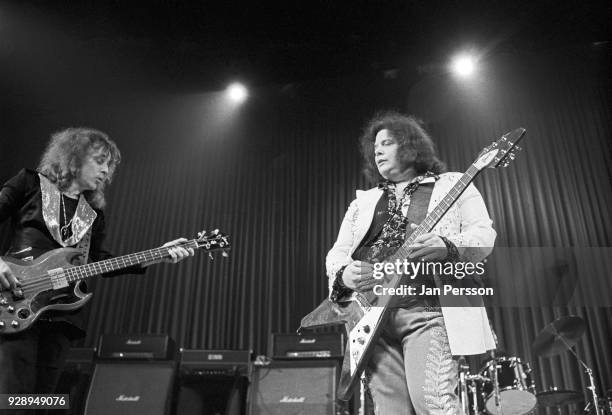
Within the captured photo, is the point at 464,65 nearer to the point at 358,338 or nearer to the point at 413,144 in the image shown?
the point at 413,144

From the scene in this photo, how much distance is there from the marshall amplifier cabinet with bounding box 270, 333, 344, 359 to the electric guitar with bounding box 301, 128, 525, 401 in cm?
195

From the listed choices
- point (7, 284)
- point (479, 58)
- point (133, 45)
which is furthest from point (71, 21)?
point (479, 58)

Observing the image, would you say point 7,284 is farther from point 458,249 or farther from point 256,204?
point 256,204

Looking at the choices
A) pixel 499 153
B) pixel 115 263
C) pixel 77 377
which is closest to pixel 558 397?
pixel 499 153

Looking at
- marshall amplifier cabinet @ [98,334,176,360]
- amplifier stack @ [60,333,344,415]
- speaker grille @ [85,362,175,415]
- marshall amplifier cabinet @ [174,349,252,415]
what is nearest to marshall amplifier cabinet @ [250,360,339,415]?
amplifier stack @ [60,333,344,415]

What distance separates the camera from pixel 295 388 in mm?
3387

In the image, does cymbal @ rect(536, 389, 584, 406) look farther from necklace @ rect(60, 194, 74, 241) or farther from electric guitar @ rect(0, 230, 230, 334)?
necklace @ rect(60, 194, 74, 241)

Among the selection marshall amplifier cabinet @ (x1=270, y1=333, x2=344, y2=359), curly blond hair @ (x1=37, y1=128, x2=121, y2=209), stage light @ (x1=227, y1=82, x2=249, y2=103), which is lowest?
marshall amplifier cabinet @ (x1=270, y1=333, x2=344, y2=359)

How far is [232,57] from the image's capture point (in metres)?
5.23

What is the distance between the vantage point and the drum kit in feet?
11.4

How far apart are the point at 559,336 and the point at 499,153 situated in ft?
8.65

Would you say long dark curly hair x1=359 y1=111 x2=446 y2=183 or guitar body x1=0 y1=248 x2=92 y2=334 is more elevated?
long dark curly hair x1=359 y1=111 x2=446 y2=183

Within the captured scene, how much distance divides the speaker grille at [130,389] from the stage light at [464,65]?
4.02 meters

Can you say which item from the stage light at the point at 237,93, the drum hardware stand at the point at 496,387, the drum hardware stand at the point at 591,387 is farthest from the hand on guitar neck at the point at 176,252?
the stage light at the point at 237,93
